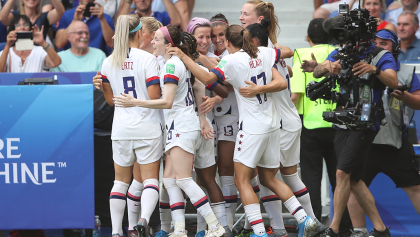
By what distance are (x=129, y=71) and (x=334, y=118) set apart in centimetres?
199

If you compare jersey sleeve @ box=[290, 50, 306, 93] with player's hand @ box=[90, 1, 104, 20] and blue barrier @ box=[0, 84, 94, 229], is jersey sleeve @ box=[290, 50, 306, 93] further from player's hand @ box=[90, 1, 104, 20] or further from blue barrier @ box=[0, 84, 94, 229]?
player's hand @ box=[90, 1, 104, 20]

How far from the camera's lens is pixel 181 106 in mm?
5020

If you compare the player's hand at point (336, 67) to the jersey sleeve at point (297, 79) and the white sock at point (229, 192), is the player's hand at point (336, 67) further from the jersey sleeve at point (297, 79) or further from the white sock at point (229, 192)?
the white sock at point (229, 192)

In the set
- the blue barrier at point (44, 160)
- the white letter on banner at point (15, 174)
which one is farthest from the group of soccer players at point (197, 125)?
the white letter on banner at point (15, 174)

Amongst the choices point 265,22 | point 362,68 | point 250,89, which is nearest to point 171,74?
point 250,89

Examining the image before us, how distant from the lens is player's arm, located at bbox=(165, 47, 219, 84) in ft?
15.9

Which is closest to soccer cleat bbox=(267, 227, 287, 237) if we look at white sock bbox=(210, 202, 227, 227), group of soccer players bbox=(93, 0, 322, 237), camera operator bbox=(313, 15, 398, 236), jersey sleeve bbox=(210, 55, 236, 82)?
group of soccer players bbox=(93, 0, 322, 237)

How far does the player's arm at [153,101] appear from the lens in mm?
4754

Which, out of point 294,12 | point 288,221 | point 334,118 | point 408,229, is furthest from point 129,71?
point 294,12

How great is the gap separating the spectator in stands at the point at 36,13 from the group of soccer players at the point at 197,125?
12.7 feet

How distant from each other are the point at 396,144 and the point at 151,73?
2634 mm

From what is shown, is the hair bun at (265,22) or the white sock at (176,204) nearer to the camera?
the white sock at (176,204)

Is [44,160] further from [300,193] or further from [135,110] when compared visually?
[300,193]

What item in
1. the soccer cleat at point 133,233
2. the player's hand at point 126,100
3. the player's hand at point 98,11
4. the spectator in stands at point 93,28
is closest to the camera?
the player's hand at point 126,100
